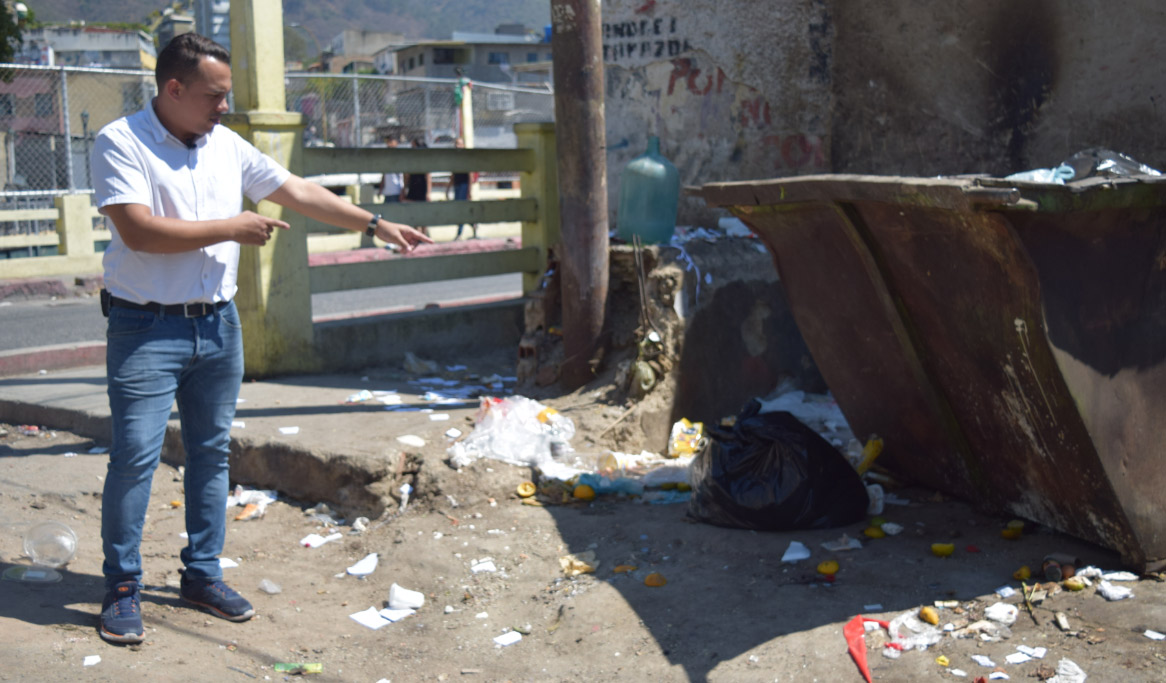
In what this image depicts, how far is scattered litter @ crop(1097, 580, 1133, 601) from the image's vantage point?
9.54ft

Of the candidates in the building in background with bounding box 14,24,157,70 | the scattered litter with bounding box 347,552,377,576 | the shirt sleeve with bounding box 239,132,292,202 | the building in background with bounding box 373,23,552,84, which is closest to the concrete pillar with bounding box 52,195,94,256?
the scattered litter with bounding box 347,552,377,576

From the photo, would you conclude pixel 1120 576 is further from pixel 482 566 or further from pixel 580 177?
pixel 580 177

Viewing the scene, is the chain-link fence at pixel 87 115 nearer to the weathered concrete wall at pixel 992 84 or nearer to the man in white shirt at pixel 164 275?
the weathered concrete wall at pixel 992 84

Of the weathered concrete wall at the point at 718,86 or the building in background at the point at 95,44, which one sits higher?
the building in background at the point at 95,44

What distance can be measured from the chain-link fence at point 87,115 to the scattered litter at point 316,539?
6191mm

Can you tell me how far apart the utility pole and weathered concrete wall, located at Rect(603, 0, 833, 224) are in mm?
1323

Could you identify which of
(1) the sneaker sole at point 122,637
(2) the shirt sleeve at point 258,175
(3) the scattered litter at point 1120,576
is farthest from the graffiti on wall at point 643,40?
(1) the sneaker sole at point 122,637

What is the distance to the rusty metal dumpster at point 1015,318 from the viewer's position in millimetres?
2674

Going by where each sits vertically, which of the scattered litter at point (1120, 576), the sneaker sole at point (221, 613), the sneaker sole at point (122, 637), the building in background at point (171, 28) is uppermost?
the building in background at point (171, 28)

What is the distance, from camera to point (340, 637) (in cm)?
315

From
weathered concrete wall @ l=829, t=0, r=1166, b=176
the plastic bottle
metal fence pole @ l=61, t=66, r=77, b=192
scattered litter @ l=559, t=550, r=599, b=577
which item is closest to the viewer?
scattered litter @ l=559, t=550, r=599, b=577

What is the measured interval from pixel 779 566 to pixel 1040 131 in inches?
122

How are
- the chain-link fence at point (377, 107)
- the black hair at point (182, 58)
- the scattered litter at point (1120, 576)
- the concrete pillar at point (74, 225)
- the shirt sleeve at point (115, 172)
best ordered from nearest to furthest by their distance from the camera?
the shirt sleeve at point (115, 172), the black hair at point (182, 58), the scattered litter at point (1120, 576), the concrete pillar at point (74, 225), the chain-link fence at point (377, 107)

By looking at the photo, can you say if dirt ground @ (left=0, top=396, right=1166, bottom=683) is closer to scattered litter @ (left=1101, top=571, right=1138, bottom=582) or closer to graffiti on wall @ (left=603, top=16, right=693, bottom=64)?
scattered litter @ (left=1101, top=571, right=1138, bottom=582)
